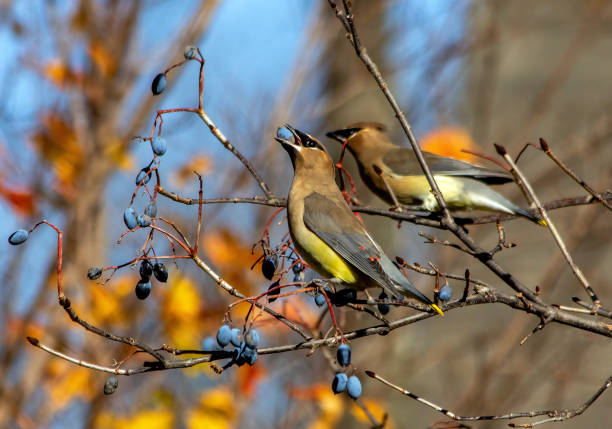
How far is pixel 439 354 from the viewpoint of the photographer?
5367 mm

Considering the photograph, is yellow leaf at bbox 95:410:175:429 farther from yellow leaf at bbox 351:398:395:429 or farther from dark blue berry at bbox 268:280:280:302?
dark blue berry at bbox 268:280:280:302

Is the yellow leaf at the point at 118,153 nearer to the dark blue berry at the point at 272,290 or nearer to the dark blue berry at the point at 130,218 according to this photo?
the dark blue berry at the point at 130,218

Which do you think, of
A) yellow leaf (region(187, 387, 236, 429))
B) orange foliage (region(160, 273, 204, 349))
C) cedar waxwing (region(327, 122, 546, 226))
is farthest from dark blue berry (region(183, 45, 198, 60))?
yellow leaf (region(187, 387, 236, 429))

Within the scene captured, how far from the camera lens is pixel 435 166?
14.1 ft

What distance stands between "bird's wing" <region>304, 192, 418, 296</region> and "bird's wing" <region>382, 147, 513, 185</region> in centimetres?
126

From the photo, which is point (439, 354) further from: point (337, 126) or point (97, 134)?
point (97, 134)

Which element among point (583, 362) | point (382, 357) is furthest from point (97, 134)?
point (583, 362)

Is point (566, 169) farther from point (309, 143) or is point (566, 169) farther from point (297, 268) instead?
point (309, 143)

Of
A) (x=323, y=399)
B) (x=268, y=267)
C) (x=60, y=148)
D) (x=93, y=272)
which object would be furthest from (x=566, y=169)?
(x=60, y=148)

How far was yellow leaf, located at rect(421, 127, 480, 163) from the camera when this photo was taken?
16.0 ft

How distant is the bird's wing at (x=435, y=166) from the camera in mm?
4047

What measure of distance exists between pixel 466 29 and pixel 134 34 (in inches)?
87.7

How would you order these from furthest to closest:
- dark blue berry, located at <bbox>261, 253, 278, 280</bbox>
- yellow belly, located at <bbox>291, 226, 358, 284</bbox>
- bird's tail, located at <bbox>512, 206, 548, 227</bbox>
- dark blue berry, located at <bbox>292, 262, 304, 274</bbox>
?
1. bird's tail, located at <bbox>512, 206, 548, 227</bbox>
2. yellow belly, located at <bbox>291, 226, 358, 284</bbox>
3. dark blue berry, located at <bbox>292, 262, 304, 274</bbox>
4. dark blue berry, located at <bbox>261, 253, 278, 280</bbox>

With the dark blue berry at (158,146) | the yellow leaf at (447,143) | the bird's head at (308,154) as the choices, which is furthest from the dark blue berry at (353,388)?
the yellow leaf at (447,143)
